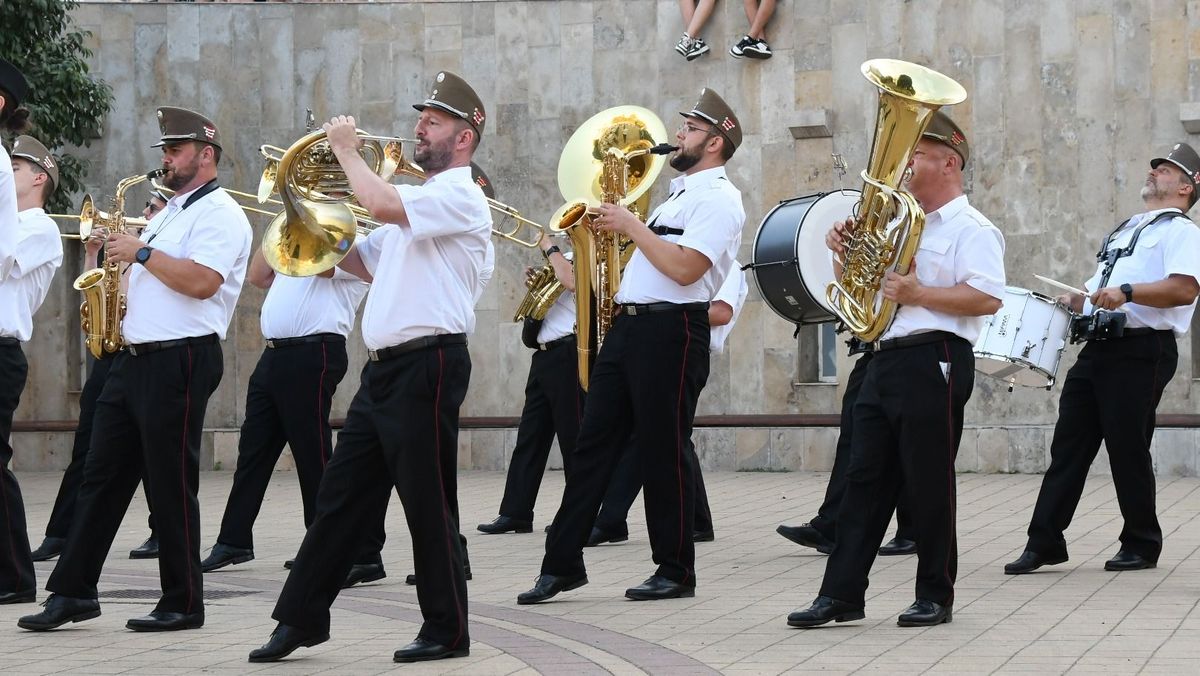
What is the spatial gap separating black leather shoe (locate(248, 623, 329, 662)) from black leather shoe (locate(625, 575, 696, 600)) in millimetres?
1925

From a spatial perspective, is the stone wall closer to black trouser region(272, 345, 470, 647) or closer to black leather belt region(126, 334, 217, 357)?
black leather belt region(126, 334, 217, 357)

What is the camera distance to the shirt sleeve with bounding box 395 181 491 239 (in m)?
6.23

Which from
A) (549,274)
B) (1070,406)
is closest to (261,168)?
(549,274)

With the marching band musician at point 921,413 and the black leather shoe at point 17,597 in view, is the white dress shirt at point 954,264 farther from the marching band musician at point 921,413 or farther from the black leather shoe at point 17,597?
the black leather shoe at point 17,597

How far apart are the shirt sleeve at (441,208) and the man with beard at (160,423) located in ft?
4.00

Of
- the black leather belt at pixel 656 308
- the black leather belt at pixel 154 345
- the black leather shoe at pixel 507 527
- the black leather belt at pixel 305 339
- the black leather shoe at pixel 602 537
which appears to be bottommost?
the black leather shoe at pixel 507 527

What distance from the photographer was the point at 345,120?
243 inches

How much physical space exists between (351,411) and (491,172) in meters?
10.2

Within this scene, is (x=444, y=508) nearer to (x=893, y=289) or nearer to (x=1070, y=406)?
(x=893, y=289)

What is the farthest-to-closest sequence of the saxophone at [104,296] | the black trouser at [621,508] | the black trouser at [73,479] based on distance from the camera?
the black trouser at [621,508] < the black trouser at [73,479] < the saxophone at [104,296]

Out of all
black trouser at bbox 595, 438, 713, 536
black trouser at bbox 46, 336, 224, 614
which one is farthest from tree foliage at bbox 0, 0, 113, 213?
black trouser at bbox 46, 336, 224, 614

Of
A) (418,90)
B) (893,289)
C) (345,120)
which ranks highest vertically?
(418,90)

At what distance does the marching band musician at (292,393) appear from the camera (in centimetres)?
913

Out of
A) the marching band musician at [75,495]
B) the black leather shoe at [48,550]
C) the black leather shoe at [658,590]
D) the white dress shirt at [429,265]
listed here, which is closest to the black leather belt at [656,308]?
the black leather shoe at [658,590]
